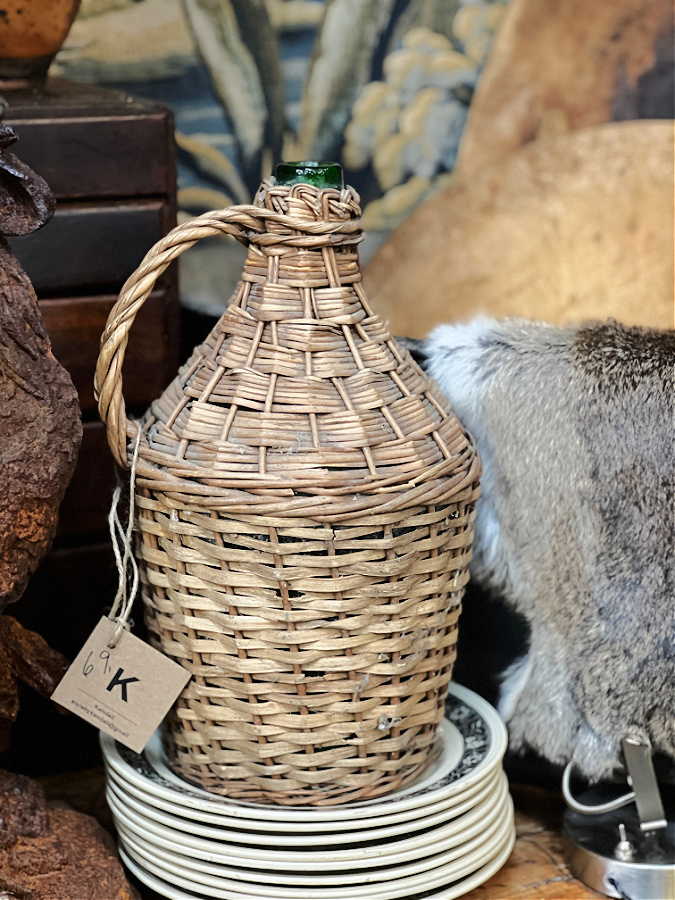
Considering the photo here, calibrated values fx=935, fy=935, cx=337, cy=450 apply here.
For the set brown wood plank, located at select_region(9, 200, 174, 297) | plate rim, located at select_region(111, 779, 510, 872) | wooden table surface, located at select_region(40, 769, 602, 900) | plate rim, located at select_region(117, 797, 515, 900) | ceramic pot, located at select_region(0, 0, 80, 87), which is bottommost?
wooden table surface, located at select_region(40, 769, 602, 900)

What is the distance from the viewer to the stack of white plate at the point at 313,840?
936 mm

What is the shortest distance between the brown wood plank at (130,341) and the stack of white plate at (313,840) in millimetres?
478

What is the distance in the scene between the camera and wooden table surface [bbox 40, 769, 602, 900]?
3.47 ft

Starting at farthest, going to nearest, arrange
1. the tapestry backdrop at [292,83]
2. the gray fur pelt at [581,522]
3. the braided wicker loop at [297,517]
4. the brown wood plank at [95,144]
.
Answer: the tapestry backdrop at [292,83] → the brown wood plank at [95,144] → the gray fur pelt at [581,522] → the braided wicker loop at [297,517]

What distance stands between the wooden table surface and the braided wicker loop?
0.61ft

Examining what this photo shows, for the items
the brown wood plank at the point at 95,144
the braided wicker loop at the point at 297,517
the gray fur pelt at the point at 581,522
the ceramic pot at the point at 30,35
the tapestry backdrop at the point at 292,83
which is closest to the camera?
the braided wicker loop at the point at 297,517

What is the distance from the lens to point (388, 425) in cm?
95

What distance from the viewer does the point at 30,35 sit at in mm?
1271

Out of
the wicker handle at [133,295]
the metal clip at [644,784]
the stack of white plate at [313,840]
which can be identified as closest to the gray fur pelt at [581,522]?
the metal clip at [644,784]

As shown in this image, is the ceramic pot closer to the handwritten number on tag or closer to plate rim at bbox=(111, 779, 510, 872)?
the handwritten number on tag

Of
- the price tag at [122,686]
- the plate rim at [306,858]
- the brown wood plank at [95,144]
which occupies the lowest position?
the plate rim at [306,858]

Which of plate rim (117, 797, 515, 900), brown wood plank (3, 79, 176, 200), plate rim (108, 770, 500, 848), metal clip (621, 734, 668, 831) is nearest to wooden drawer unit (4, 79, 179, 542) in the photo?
brown wood plank (3, 79, 176, 200)

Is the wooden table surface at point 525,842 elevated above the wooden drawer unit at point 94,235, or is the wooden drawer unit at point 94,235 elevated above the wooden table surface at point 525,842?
the wooden drawer unit at point 94,235

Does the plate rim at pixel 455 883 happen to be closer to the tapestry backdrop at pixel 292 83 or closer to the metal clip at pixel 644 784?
the metal clip at pixel 644 784
